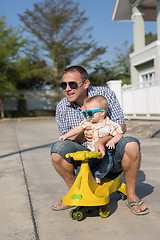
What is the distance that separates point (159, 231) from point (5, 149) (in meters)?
5.64

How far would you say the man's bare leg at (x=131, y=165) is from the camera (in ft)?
9.27

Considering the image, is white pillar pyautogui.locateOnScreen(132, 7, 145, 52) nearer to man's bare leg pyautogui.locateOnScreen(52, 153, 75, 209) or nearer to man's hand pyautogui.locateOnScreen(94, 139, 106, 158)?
man's bare leg pyautogui.locateOnScreen(52, 153, 75, 209)

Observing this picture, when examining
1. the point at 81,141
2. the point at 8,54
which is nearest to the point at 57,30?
the point at 8,54

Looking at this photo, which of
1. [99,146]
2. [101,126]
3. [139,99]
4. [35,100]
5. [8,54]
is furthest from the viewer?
[35,100]

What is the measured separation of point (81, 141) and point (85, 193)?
2.71ft

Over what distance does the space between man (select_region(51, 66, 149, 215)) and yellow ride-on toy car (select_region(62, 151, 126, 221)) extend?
0.21 m

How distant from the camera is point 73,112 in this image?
3.41 metres

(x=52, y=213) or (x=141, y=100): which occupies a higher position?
(x=141, y=100)

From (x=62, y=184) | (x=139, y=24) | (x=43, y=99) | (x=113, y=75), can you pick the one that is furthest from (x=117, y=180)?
(x=43, y=99)

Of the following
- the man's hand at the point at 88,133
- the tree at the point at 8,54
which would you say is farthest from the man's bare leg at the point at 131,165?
the tree at the point at 8,54

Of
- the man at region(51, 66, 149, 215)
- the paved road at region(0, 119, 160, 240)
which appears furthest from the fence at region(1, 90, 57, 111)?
the man at region(51, 66, 149, 215)

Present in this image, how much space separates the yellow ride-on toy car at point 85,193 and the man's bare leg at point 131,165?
186mm

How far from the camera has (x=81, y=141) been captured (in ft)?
11.0

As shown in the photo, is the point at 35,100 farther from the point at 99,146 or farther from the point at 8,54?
the point at 99,146
